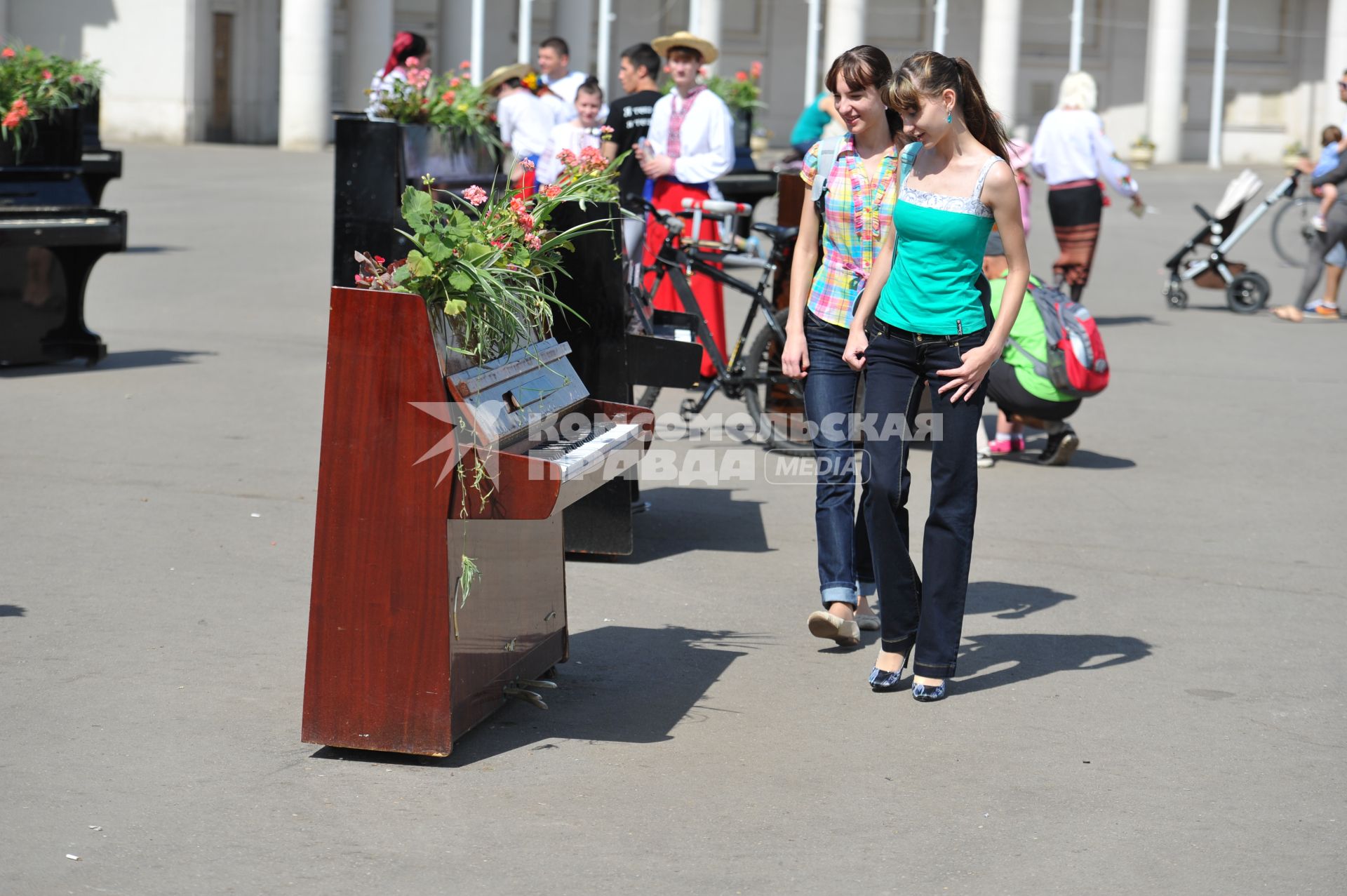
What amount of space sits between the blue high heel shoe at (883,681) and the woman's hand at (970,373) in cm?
89

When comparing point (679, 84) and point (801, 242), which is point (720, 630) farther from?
point (679, 84)

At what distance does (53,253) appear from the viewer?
10.8 meters

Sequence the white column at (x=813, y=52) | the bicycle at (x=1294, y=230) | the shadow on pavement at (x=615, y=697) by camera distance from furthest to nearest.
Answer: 1. the white column at (x=813, y=52)
2. the bicycle at (x=1294, y=230)
3. the shadow on pavement at (x=615, y=697)

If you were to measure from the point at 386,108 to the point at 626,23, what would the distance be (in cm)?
4665

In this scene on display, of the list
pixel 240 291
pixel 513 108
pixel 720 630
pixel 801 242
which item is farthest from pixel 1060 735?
pixel 240 291

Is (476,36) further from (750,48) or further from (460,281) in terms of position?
(460,281)

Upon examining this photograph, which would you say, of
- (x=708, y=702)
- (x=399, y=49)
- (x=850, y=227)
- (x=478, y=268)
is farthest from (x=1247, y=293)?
(x=478, y=268)

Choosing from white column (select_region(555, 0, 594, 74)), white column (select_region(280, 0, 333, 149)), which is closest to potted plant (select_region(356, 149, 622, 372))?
white column (select_region(280, 0, 333, 149))

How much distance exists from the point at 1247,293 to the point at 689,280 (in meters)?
9.40

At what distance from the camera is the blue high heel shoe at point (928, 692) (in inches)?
199

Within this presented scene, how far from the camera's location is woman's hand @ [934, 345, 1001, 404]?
486cm

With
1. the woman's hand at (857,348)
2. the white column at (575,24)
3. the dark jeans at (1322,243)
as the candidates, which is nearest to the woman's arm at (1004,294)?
the woman's hand at (857,348)

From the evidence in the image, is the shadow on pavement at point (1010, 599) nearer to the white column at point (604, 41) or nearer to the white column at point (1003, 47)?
the white column at point (604, 41)

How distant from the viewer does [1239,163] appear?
178ft
